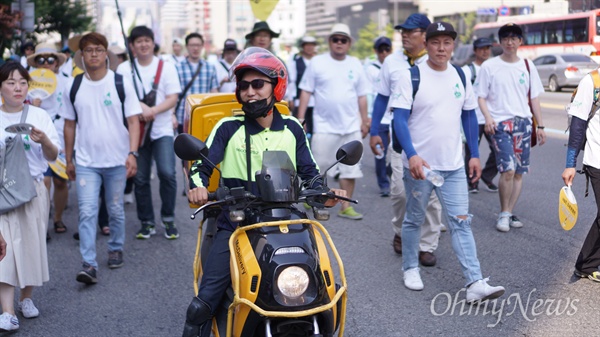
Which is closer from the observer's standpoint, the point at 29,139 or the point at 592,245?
the point at 29,139

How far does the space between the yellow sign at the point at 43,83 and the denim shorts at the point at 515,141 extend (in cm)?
480

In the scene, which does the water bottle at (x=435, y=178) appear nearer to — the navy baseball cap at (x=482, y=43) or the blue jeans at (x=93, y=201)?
the blue jeans at (x=93, y=201)

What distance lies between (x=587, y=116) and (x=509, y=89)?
2.18m

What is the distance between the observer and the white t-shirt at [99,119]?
674 centimetres

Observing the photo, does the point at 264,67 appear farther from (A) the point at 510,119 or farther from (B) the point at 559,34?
(B) the point at 559,34

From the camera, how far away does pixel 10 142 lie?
5.60 metres

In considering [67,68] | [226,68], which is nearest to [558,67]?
[226,68]

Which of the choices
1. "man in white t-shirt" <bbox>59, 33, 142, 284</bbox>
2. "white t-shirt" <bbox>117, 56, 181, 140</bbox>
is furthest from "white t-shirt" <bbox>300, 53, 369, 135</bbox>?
"man in white t-shirt" <bbox>59, 33, 142, 284</bbox>

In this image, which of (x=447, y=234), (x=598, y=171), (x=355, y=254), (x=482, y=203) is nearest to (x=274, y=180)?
(x=598, y=171)

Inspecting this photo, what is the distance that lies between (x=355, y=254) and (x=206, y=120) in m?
2.53

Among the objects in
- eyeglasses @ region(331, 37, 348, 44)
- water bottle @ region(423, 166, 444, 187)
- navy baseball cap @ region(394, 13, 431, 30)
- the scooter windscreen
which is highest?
navy baseball cap @ region(394, 13, 431, 30)

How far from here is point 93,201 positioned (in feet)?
21.9

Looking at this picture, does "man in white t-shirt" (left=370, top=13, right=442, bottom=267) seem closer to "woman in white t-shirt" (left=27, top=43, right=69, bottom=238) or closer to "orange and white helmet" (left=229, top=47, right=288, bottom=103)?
"orange and white helmet" (left=229, top=47, right=288, bottom=103)

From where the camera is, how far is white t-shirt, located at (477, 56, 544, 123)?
816 cm
